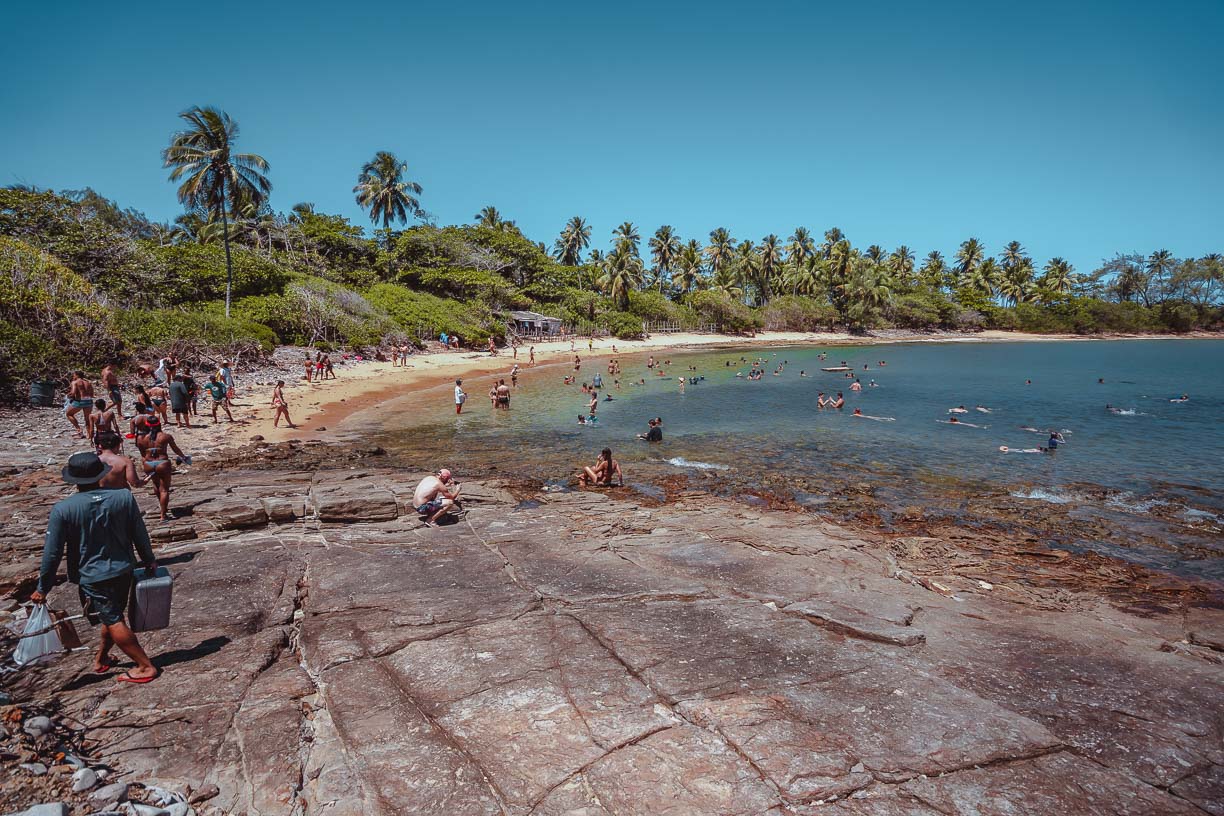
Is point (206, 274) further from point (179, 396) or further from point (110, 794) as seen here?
point (110, 794)

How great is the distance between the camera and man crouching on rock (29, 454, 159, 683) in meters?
4.46

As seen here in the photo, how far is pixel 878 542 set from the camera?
34.6 ft

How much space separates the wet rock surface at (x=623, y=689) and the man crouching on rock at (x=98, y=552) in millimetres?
338

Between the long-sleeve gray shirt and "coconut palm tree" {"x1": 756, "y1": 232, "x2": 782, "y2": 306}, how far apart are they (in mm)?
91334

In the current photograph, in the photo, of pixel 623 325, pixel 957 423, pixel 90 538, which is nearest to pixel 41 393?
pixel 90 538

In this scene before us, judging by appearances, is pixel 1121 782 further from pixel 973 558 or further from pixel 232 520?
pixel 232 520

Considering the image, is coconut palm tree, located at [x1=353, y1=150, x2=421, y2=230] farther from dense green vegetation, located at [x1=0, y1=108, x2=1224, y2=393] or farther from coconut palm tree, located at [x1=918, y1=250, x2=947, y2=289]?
coconut palm tree, located at [x1=918, y1=250, x2=947, y2=289]

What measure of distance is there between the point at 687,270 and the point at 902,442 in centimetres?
7048

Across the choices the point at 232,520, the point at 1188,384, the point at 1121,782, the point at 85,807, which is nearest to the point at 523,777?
the point at 85,807

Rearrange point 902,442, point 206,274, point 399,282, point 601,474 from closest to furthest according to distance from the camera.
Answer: point 601,474
point 902,442
point 206,274
point 399,282

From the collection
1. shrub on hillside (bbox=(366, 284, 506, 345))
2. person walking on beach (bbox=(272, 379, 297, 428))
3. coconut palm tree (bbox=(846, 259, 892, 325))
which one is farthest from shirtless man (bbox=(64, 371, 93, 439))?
coconut palm tree (bbox=(846, 259, 892, 325))

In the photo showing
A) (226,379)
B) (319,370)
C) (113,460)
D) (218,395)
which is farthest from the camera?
(319,370)

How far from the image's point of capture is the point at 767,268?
90.9 metres

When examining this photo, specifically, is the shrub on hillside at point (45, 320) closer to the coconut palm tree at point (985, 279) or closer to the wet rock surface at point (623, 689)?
the wet rock surface at point (623, 689)
